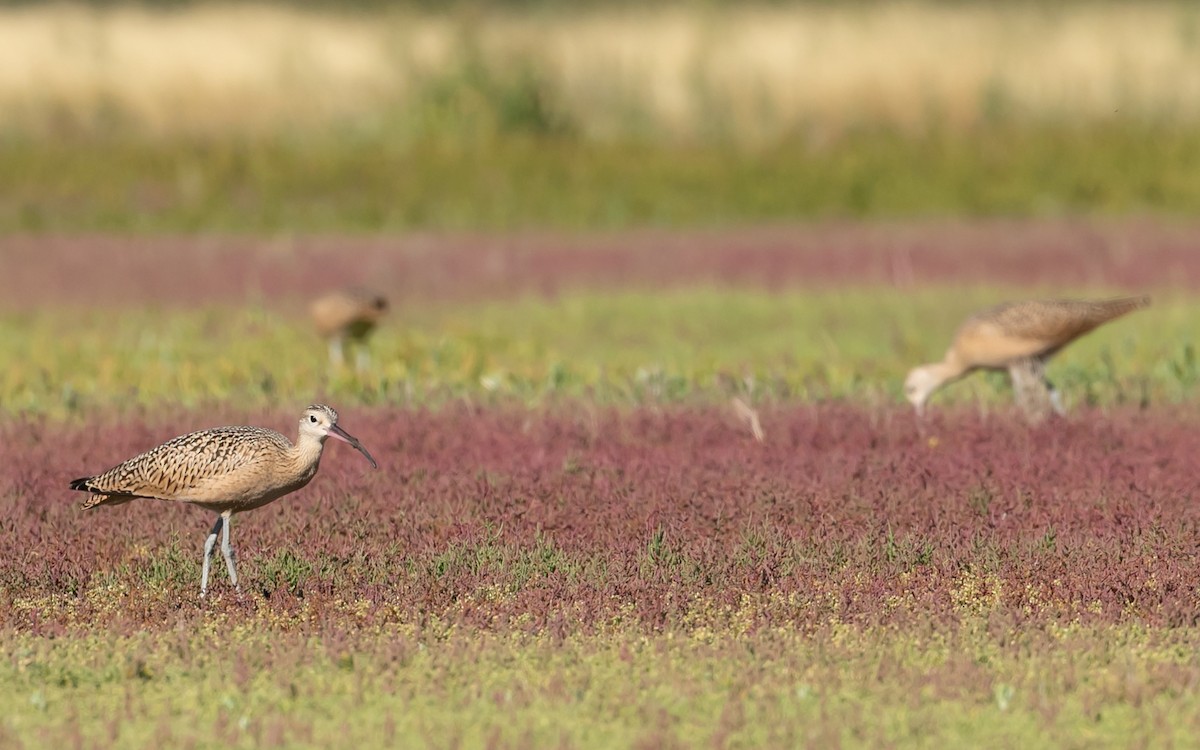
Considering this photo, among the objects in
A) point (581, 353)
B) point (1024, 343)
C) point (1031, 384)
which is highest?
point (1024, 343)

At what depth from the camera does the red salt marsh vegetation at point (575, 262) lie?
20.4 m

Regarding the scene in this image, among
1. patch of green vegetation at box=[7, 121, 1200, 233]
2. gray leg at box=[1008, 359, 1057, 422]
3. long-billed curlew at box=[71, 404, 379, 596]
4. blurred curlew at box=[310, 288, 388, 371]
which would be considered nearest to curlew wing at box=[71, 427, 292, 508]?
long-billed curlew at box=[71, 404, 379, 596]

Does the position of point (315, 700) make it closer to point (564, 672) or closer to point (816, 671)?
point (564, 672)

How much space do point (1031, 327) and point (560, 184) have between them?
1445 centimetres

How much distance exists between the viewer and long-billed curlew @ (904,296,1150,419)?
11.6 m

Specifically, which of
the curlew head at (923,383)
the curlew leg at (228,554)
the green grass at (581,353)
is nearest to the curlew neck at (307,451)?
the curlew leg at (228,554)

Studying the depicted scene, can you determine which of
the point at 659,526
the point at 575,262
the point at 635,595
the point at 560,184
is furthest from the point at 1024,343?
the point at 560,184

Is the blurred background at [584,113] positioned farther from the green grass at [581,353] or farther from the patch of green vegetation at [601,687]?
the patch of green vegetation at [601,687]

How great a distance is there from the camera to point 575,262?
2186cm

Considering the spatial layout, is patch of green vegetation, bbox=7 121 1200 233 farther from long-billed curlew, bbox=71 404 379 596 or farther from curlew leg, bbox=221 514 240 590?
curlew leg, bbox=221 514 240 590

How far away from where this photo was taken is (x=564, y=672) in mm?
6785

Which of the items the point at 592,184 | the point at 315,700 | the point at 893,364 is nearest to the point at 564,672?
the point at 315,700

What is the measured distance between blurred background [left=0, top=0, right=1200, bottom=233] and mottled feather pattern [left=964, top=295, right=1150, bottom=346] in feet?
44.3

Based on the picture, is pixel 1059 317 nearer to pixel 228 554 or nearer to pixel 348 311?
pixel 228 554
